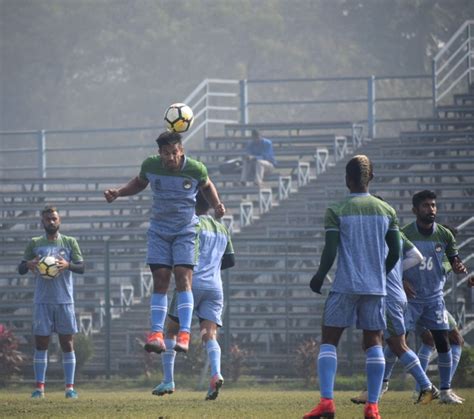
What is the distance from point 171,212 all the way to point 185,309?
1005mm

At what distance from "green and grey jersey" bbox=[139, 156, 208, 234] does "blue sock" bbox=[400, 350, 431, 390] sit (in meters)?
2.49

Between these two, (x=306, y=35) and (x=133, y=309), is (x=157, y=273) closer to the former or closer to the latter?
(x=133, y=309)

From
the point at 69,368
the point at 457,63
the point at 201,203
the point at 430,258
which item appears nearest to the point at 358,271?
the point at 430,258

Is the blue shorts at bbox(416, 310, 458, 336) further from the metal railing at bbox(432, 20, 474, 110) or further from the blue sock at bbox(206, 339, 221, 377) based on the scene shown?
the metal railing at bbox(432, 20, 474, 110)

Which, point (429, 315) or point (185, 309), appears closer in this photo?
point (185, 309)

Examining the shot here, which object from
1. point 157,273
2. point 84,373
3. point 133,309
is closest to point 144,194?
point 133,309

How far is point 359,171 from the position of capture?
12008mm

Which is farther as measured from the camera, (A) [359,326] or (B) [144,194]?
(B) [144,194]

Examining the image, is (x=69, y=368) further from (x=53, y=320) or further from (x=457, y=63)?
(x=457, y=63)

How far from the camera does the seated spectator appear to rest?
29906 mm

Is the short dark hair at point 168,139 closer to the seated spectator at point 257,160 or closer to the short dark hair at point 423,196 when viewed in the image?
the short dark hair at point 423,196

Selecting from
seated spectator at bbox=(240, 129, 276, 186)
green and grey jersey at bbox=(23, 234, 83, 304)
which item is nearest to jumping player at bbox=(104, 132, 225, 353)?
green and grey jersey at bbox=(23, 234, 83, 304)

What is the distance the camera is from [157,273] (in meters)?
14.3

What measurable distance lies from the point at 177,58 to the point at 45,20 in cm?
618
